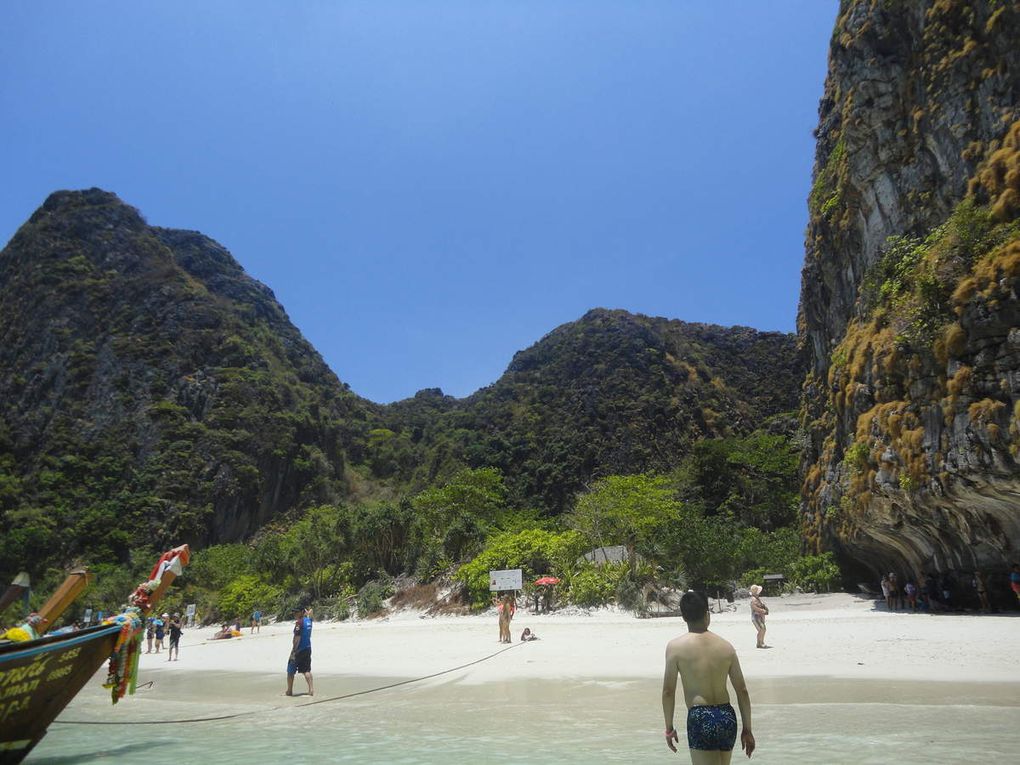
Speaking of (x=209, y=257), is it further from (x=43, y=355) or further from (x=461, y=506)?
(x=461, y=506)

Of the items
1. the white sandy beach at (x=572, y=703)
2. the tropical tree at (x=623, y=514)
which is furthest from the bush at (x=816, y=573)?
the white sandy beach at (x=572, y=703)

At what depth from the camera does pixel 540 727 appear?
8.75m

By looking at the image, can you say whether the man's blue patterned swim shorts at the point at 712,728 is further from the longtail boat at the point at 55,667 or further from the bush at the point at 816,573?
the bush at the point at 816,573

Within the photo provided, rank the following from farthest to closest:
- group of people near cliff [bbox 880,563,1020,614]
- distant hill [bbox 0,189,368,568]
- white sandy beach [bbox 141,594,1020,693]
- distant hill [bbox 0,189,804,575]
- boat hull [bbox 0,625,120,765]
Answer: distant hill [bbox 0,189,804,575]
distant hill [bbox 0,189,368,568]
group of people near cliff [bbox 880,563,1020,614]
white sandy beach [bbox 141,594,1020,693]
boat hull [bbox 0,625,120,765]

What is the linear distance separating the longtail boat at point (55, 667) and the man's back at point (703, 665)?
767 cm

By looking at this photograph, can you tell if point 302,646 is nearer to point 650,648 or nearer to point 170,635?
point 650,648

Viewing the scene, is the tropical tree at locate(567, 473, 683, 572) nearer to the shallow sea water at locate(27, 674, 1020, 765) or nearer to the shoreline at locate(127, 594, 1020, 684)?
the shoreline at locate(127, 594, 1020, 684)

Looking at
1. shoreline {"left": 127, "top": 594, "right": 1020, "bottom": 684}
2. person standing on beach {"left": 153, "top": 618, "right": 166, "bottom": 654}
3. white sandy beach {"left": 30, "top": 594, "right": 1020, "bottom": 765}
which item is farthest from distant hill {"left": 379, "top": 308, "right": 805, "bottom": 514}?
white sandy beach {"left": 30, "top": 594, "right": 1020, "bottom": 765}

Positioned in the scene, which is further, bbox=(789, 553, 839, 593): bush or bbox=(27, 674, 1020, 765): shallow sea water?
bbox=(789, 553, 839, 593): bush

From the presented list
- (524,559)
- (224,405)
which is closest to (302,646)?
(524,559)

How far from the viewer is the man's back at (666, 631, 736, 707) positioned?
3.84m

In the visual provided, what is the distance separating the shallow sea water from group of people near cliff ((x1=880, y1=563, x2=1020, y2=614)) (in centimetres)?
867

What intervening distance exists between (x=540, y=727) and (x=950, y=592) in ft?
52.0

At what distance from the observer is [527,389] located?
322 feet
